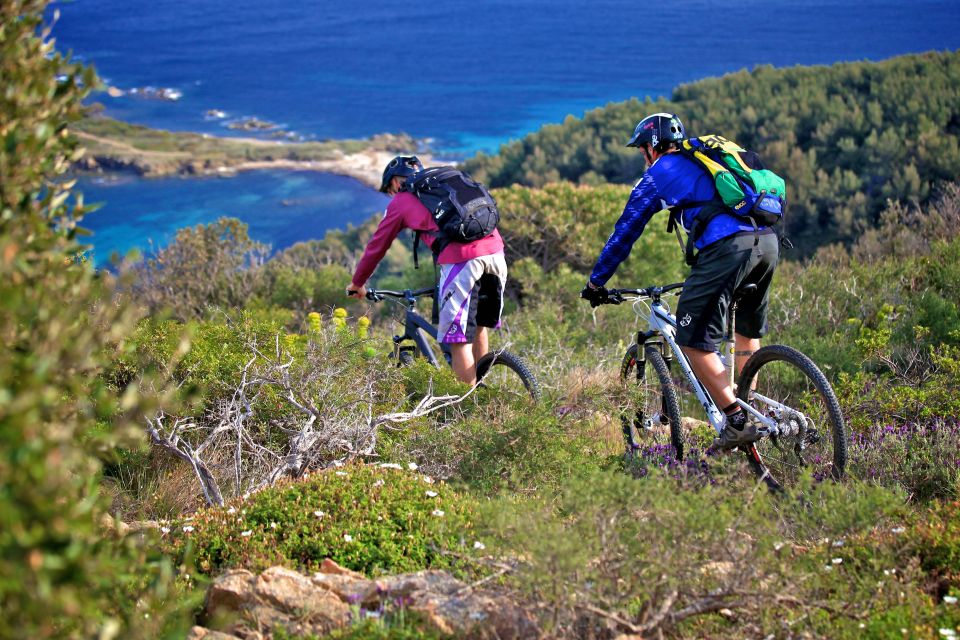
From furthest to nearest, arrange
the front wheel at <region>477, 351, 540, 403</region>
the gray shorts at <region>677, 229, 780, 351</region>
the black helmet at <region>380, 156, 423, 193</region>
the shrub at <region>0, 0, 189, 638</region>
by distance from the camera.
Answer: the black helmet at <region>380, 156, 423, 193</region> → the front wheel at <region>477, 351, 540, 403</region> → the gray shorts at <region>677, 229, 780, 351</region> → the shrub at <region>0, 0, 189, 638</region>

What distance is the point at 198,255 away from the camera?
1252 centimetres

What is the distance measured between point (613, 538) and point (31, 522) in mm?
1992

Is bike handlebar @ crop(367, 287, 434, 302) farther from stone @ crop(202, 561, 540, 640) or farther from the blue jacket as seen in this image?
stone @ crop(202, 561, 540, 640)

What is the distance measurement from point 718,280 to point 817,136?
25.9 m

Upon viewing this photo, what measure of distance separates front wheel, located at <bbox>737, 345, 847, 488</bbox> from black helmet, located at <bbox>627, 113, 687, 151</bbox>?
50.0 inches

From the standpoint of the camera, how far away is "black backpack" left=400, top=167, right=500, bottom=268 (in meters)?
5.52

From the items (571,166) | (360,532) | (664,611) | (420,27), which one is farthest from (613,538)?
(420,27)

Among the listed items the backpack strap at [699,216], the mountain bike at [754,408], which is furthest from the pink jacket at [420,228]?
the backpack strap at [699,216]

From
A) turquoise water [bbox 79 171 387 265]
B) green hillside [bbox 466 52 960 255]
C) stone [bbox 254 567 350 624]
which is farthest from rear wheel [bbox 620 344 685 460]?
turquoise water [bbox 79 171 387 265]

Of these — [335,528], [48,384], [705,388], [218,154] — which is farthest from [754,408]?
[218,154]

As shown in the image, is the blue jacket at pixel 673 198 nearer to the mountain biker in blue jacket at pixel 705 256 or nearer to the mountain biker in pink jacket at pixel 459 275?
the mountain biker in blue jacket at pixel 705 256

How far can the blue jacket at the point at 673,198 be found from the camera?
4.68 m

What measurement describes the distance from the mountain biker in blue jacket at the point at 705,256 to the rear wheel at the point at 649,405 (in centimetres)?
25

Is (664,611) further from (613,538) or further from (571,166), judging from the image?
(571,166)
